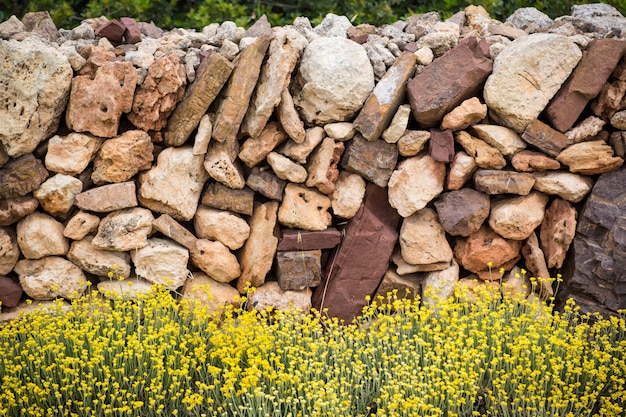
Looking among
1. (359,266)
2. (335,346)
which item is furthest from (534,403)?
(359,266)

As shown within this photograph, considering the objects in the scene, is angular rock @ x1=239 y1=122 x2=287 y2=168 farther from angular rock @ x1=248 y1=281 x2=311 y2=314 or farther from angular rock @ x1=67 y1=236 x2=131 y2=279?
angular rock @ x1=67 y1=236 x2=131 y2=279

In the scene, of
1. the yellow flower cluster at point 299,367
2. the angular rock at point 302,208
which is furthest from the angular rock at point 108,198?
the angular rock at point 302,208

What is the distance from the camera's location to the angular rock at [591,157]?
5000mm

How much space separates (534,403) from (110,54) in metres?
3.30

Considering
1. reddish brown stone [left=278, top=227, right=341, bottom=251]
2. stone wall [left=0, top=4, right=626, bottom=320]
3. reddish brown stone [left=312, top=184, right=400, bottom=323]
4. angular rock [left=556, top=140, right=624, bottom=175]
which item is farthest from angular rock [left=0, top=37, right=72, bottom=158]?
angular rock [left=556, top=140, right=624, bottom=175]

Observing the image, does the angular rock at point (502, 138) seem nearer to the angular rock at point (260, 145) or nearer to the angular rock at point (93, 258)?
the angular rock at point (260, 145)

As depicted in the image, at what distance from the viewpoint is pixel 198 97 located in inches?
197

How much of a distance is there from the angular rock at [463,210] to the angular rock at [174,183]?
1.58 m

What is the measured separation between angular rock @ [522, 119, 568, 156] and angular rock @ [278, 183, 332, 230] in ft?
4.53

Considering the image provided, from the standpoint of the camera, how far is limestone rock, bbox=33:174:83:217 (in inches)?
195

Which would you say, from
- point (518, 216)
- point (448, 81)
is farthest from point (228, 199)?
point (518, 216)

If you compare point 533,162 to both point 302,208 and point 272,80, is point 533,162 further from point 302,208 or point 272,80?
point 272,80

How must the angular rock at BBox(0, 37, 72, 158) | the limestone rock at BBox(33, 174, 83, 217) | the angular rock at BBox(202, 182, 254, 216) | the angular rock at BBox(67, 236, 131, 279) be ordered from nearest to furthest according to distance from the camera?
the angular rock at BBox(0, 37, 72, 158), the limestone rock at BBox(33, 174, 83, 217), the angular rock at BBox(67, 236, 131, 279), the angular rock at BBox(202, 182, 254, 216)

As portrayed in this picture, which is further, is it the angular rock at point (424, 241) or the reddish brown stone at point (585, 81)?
the angular rock at point (424, 241)
